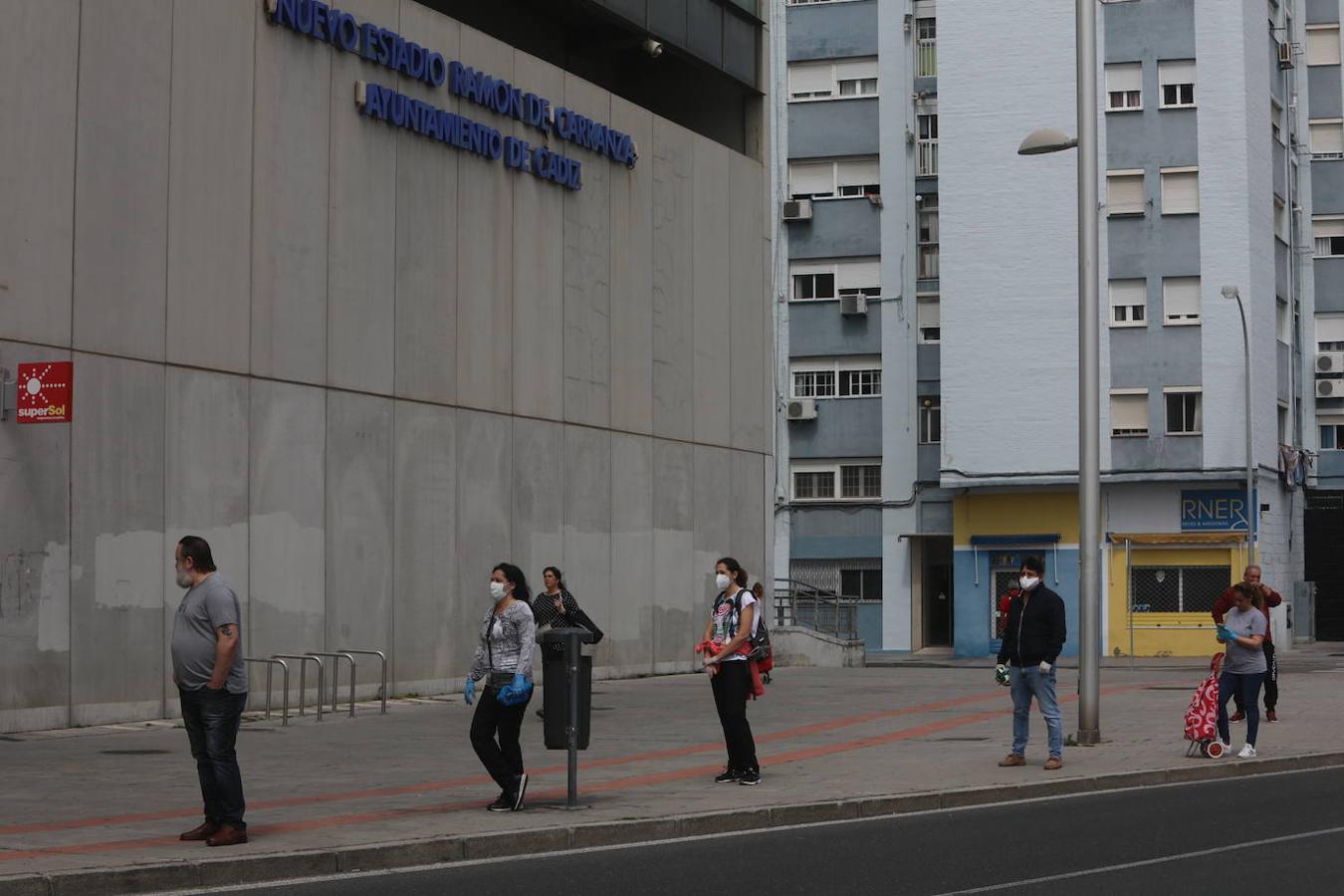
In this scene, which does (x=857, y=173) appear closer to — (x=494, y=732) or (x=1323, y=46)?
(x=1323, y=46)

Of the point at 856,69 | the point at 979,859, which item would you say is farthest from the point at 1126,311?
the point at 979,859

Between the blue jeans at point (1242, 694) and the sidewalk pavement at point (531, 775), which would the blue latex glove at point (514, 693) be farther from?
the blue jeans at point (1242, 694)

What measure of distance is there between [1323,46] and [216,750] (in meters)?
52.6

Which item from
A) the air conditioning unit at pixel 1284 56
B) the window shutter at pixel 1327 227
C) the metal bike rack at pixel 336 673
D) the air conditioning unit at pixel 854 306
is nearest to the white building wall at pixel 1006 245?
the air conditioning unit at pixel 854 306

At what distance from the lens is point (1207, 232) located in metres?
49.0

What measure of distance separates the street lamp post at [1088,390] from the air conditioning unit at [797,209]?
34.0 meters

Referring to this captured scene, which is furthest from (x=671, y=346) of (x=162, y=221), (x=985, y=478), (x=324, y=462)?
(x=985, y=478)

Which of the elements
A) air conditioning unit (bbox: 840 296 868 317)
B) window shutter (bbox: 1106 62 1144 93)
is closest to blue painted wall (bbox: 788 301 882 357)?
air conditioning unit (bbox: 840 296 868 317)

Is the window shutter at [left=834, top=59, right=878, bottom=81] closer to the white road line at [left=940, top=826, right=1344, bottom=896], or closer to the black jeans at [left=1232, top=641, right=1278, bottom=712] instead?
the black jeans at [left=1232, top=641, right=1278, bottom=712]

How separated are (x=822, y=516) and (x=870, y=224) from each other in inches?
319

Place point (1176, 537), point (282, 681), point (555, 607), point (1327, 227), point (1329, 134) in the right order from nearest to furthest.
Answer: point (555, 607) < point (282, 681) < point (1176, 537) < point (1327, 227) < point (1329, 134)

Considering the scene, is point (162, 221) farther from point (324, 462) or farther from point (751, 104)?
point (751, 104)

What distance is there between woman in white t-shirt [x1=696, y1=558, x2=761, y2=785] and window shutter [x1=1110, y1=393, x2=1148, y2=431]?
3555 centimetres

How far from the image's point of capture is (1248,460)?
149 ft
